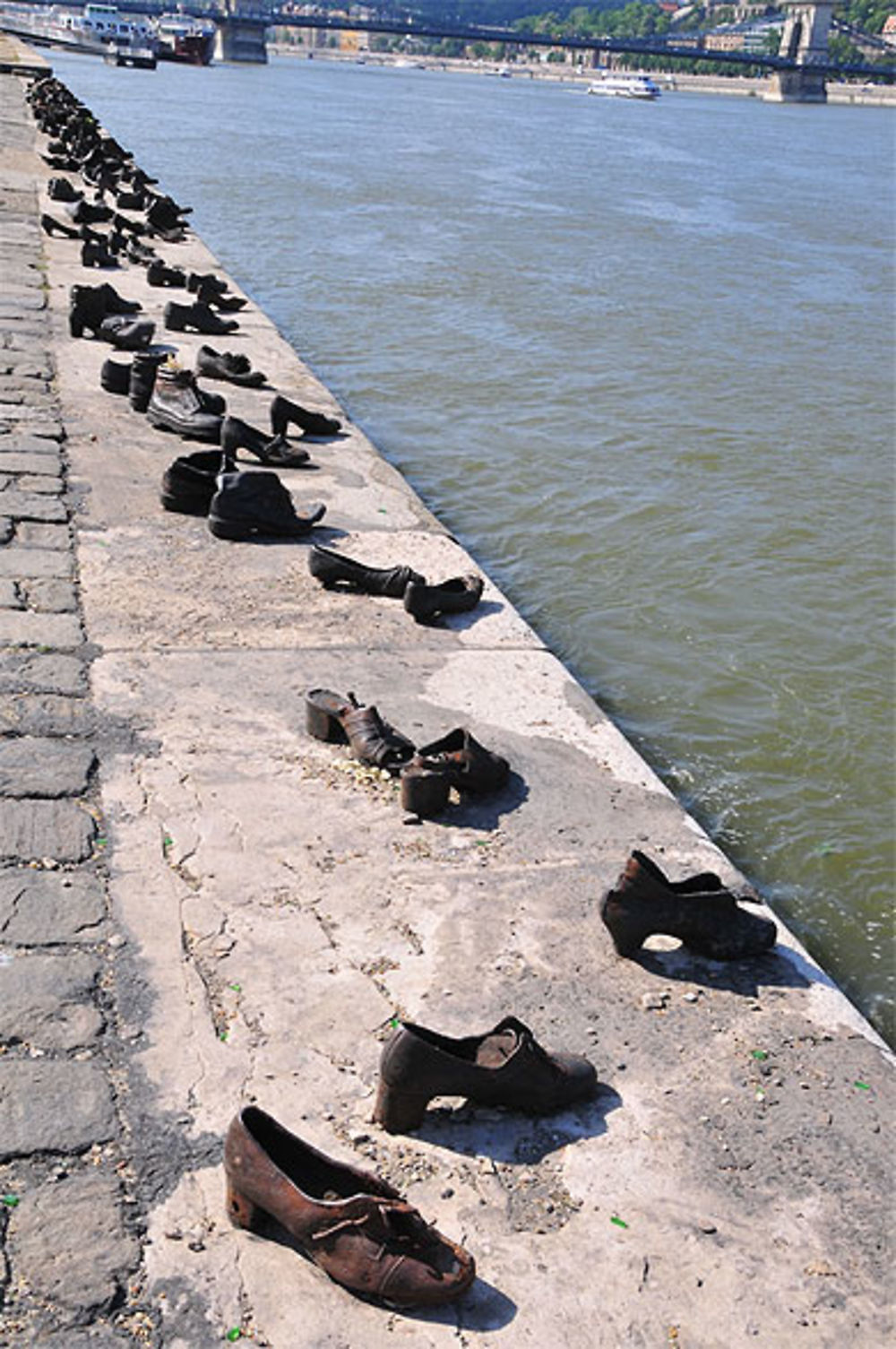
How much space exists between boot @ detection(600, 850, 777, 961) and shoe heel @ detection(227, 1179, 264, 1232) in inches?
48.6

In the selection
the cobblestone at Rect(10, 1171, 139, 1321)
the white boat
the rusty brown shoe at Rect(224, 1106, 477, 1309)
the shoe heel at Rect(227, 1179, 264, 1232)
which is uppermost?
the rusty brown shoe at Rect(224, 1106, 477, 1309)

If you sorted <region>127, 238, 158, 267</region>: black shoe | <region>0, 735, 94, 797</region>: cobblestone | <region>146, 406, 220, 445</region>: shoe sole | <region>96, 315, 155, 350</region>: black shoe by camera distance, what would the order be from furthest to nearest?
<region>127, 238, 158, 267</region>: black shoe → <region>96, 315, 155, 350</region>: black shoe → <region>146, 406, 220, 445</region>: shoe sole → <region>0, 735, 94, 797</region>: cobblestone

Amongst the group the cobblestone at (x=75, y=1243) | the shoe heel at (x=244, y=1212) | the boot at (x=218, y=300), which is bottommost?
the boot at (x=218, y=300)

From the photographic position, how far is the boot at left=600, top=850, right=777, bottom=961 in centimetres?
356

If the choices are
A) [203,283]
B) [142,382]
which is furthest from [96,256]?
[142,382]

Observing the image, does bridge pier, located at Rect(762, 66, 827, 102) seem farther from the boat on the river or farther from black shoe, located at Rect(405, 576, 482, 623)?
black shoe, located at Rect(405, 576, 482, 623)

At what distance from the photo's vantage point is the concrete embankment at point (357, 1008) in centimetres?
262

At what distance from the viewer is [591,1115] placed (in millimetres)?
3078

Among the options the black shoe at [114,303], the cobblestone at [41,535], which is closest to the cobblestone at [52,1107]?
the cobblestone at [41,535]

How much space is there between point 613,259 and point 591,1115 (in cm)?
1723

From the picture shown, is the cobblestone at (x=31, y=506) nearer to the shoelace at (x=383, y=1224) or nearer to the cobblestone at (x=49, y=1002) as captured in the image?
the cobblestone at (x=49, y=1002)

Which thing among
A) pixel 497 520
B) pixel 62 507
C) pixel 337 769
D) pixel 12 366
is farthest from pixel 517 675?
pixel 12 366

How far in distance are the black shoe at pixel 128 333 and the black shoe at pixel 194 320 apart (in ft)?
2.24

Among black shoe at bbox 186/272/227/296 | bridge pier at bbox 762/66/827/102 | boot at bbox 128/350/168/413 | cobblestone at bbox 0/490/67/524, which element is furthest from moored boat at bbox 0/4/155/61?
cobblestone at bbox 0/490/67/524
